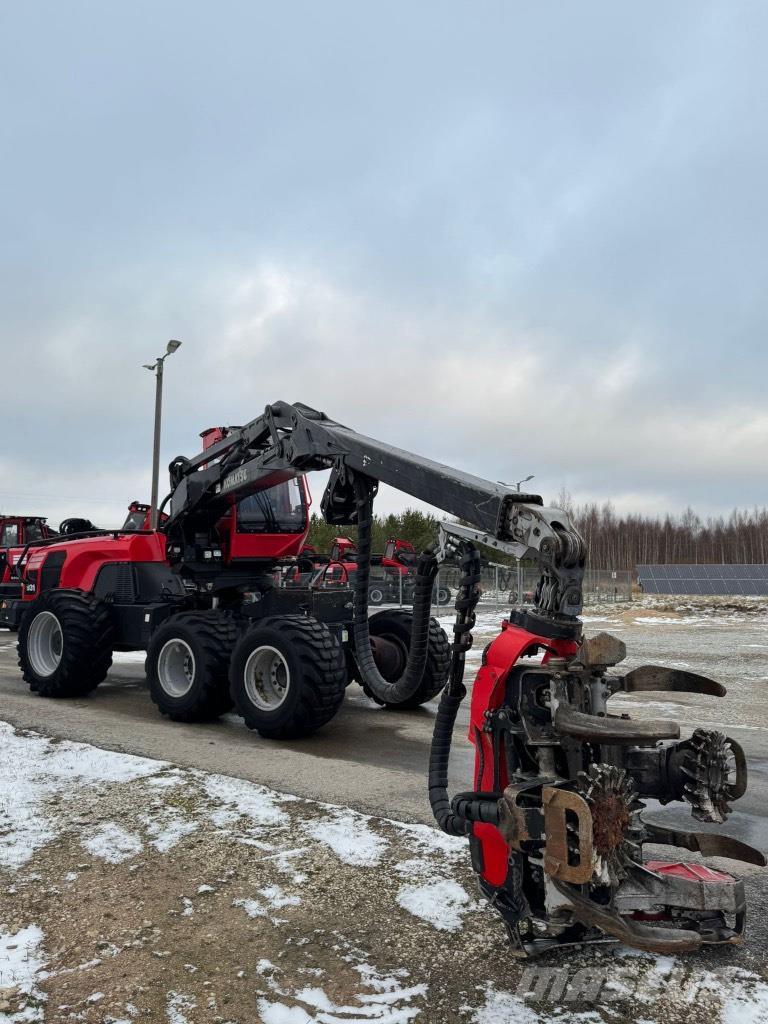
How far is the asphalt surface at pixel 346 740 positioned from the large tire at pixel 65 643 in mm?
240

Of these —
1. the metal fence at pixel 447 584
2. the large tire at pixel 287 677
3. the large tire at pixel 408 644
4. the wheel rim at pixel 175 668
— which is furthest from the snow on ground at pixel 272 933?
the metal fence at pixel 447 584

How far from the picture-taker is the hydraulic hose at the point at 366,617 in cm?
445

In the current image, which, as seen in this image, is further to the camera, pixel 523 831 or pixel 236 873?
pixel 236 873

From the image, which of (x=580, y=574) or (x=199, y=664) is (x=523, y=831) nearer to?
(x=580, y=574)

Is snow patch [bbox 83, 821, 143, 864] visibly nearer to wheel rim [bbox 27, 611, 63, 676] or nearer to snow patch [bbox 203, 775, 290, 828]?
snow patch [bbox 203, 775, 290, 828]

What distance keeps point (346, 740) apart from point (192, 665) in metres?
1.96

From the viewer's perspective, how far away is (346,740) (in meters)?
7.66

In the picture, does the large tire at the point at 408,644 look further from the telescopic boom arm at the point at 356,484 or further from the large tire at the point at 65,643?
the large tire at the point at 65,643

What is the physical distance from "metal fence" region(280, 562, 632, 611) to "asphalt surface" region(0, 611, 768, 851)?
2661mm

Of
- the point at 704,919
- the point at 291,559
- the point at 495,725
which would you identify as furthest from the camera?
the point at 291,559

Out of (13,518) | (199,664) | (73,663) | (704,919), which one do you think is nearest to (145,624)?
(73,663)

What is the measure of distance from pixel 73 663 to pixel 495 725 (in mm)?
7294

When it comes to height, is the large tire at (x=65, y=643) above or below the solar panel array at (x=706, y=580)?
below

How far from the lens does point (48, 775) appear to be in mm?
6074
